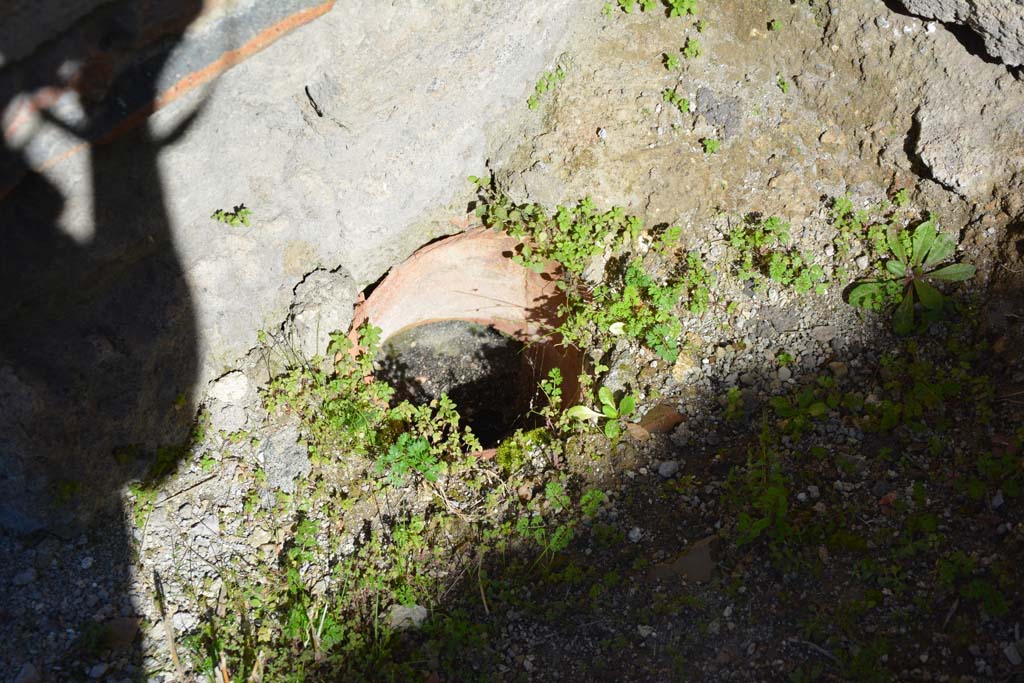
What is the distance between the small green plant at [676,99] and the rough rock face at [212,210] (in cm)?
58

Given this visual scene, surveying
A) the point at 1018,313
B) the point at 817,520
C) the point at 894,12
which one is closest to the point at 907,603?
the point at 817,520

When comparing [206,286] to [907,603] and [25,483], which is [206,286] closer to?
[25,483]

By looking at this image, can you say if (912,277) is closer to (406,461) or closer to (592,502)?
(592,502)

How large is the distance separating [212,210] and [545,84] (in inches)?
62.8

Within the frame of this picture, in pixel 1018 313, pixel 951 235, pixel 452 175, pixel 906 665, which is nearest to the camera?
pixel 906 665

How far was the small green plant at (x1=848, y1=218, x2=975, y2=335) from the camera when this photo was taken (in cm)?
305

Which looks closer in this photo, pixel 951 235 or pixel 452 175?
pixel 951 235

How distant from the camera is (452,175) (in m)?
3.52

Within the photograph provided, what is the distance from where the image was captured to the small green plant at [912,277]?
3.05m

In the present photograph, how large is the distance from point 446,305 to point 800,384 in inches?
73.0

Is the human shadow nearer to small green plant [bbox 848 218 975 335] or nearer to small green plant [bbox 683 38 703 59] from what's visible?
small green plant [bbox 683 38 703 59]

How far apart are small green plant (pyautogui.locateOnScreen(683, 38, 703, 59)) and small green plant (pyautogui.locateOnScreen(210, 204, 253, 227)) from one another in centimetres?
208

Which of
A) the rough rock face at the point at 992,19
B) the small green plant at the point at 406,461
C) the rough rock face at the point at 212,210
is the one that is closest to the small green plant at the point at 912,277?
the rough rock face at the point at 992,19

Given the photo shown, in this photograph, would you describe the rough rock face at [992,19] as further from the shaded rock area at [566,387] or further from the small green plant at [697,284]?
the small green plant at [697,284]
